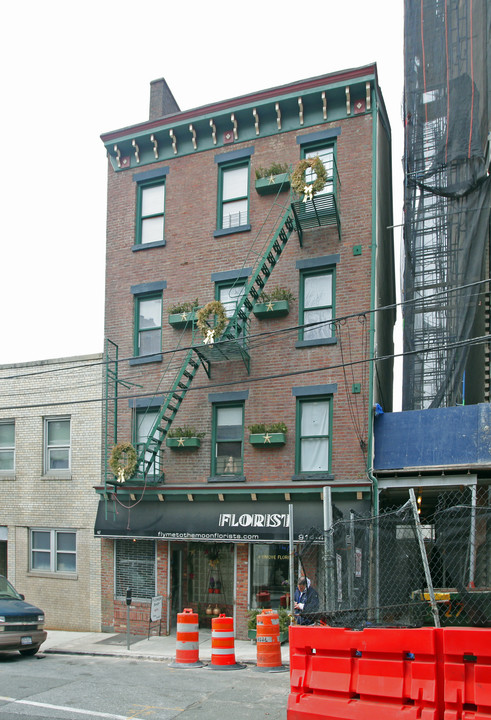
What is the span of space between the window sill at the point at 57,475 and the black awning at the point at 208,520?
163cm

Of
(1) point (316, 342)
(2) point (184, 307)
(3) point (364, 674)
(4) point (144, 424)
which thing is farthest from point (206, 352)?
(3) point (364, 674)

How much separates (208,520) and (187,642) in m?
4.34

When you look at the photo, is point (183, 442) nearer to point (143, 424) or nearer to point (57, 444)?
point (143, 424)

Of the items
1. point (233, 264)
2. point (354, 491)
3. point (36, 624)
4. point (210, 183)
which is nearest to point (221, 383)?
point (233, 264)

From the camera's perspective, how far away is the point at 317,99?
18.2m

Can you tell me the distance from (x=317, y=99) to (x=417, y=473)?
32.2 ft

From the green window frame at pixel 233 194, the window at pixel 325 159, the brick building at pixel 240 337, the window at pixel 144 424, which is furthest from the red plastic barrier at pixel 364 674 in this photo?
the green window frame at pixel 233 194

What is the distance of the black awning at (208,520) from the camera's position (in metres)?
16.6

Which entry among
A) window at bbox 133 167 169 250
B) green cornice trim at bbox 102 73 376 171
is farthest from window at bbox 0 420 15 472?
green cornice trim at bbox 102 73 376 171

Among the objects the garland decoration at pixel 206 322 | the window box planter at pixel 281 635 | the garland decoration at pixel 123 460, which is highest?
the garland decoration at pixel 206 322

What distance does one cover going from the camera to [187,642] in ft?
44.2

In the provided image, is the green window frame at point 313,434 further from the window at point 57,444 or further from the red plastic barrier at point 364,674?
the red plastic barrier at point 364,674

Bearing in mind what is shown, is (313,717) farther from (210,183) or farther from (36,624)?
(210,183)

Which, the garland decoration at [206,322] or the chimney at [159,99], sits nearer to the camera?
the garland decoration at [206,322]
